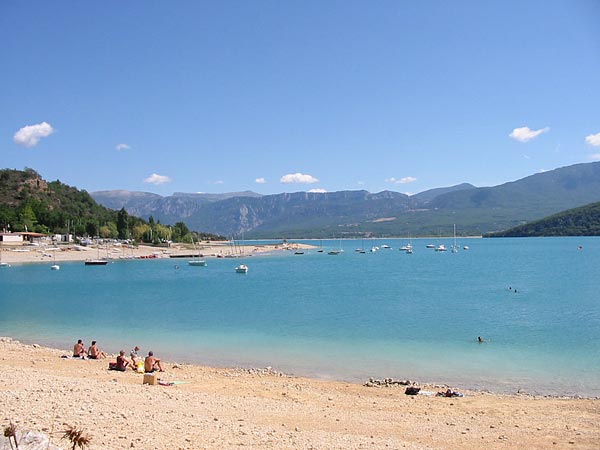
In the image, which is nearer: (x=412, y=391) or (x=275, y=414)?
(x=275, y=414)

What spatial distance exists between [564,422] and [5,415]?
14.0 metres

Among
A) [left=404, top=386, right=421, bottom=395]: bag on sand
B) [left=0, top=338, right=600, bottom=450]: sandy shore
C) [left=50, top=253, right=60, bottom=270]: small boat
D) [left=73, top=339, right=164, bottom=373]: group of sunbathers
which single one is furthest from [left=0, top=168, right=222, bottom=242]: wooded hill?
[left=404, top=386, right=421, bottom=395]: bag on sand

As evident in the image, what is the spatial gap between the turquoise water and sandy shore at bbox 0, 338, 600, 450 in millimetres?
3732

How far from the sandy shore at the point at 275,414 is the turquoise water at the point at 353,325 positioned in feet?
12.2

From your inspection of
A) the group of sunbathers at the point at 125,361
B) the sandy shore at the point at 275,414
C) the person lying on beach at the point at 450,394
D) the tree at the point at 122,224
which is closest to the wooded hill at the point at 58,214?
the tree at the point at 122,224

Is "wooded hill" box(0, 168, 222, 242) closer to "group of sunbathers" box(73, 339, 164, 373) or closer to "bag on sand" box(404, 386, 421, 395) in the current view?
"group of sunbathers" box(73, 339, 164, 373)

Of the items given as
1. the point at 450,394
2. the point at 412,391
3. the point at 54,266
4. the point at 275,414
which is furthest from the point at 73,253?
the point at 275,414

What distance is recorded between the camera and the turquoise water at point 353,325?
75.2ft

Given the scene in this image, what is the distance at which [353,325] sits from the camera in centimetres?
3462

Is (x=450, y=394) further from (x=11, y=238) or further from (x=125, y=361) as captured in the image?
(x=11, y=238)

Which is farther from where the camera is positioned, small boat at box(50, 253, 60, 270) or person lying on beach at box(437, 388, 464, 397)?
small boat at box(50, 253, 60, 270)

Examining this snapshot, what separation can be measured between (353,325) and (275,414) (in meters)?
20.9

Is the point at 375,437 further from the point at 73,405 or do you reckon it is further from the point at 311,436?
the point at 73,405

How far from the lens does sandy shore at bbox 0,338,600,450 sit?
11062 millimetres
